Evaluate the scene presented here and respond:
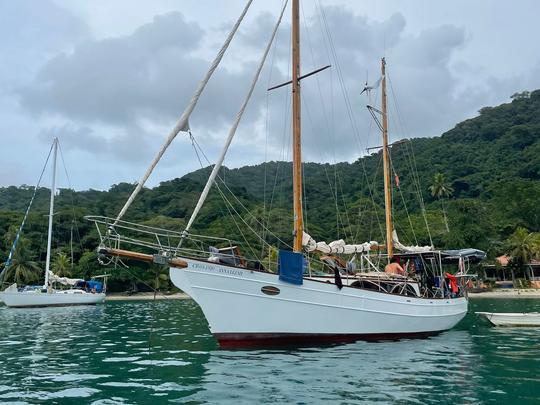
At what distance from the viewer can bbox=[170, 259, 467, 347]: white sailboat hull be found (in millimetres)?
16047

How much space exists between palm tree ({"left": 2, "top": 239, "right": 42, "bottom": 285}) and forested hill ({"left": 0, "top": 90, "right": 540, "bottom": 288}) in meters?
6.34

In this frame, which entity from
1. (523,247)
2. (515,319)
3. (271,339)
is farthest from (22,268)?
(523,247)

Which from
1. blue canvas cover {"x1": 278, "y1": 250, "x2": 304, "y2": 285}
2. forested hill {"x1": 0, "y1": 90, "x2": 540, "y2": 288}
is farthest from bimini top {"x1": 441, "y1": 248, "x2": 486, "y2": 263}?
forested hill {"x1": 0, "y1": 90, "x2": 540, "y2": 288}

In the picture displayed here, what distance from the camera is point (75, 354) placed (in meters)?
17.2

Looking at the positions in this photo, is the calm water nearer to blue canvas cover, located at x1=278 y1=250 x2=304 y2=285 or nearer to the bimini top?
blue canvas cover, located at x1=278 y1=250 x2=304 y2=285

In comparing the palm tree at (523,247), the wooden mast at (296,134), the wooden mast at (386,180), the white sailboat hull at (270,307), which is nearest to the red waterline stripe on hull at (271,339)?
the white sailboat hull at (270,307)

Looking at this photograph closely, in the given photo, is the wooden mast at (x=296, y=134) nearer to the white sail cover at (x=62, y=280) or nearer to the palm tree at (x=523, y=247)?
the white sail cover at (x=62, y=280)

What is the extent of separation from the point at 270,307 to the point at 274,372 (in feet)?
12.1

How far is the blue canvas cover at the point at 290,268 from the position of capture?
1629cm

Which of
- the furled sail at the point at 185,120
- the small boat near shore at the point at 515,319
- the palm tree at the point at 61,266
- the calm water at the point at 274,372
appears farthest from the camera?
the palm tree at the point at 61,266

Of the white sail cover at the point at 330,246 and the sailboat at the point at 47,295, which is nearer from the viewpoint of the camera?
the white sail cover at the point at 330,246

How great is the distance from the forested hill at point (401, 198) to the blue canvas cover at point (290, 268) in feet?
113

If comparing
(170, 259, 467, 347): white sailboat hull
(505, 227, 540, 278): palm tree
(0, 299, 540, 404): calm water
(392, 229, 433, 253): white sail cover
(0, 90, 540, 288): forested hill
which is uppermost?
(0, 90, 540, 288): forested hill

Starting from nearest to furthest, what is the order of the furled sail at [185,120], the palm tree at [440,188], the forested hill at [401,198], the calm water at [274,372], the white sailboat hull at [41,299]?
the calm water at [274,372]
the furled sail at [185,120]
the white sailboat hull at [41,299]
the forested hill at [401,198]
the palm tree at [440,188]
